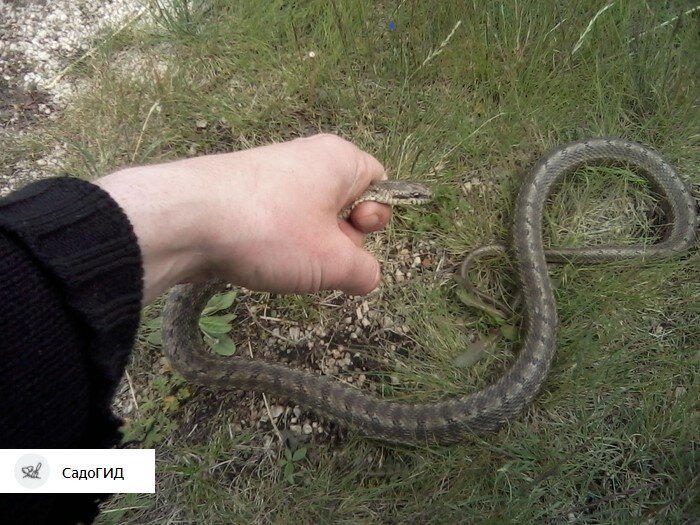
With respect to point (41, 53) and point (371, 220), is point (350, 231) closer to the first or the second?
point (371, 220)

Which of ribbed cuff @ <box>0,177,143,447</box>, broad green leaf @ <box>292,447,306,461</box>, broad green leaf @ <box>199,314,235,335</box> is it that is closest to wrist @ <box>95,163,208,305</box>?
ribbed cuff @ <box>0,177,143,447</box>

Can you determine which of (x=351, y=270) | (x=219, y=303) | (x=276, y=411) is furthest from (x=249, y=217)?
(x=276, y=411)

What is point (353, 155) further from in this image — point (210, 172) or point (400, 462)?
point (400, 462)

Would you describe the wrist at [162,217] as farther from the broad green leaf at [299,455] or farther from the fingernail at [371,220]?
the broad green leaf at [299,455]

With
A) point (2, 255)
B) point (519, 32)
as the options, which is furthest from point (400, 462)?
point (519, 32)

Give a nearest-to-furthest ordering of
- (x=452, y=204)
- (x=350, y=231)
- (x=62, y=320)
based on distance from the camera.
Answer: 1. (x=62, y=320)
2. (x=350, y=231)
3. (x=452, y=204)

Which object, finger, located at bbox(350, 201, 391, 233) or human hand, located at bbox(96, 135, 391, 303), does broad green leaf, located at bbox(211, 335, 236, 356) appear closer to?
human hand, located at bbox(96, 135, 391, 303)
